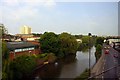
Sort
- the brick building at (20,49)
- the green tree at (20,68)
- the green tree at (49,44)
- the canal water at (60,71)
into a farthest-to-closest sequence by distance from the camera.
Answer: the green tree at (49,44)
the brick building at (20,49)
the canal water at (60,71)
the green tree at (20,68)

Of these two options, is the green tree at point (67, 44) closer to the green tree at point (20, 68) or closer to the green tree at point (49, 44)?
the green tree at point (49, 44)

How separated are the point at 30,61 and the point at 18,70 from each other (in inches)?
62.6

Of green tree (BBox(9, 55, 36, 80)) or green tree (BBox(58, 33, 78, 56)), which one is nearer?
green tree (BBox(9, 55, 36, 80))

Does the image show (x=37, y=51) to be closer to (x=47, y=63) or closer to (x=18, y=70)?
(x=47, y=63)

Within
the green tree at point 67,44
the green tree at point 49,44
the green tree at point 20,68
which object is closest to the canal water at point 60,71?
the green tree at point 20,68

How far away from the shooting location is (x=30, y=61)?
1247cm

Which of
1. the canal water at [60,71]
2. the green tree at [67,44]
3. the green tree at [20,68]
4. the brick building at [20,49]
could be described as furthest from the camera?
the green tree at [67,44]

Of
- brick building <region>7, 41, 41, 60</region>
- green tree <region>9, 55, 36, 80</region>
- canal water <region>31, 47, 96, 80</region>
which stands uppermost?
brick building <region>7, 41, 41, 60</region>

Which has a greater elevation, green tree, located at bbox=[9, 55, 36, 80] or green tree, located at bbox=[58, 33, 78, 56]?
green tree, located at bbox=[58, 33, 78, 56]

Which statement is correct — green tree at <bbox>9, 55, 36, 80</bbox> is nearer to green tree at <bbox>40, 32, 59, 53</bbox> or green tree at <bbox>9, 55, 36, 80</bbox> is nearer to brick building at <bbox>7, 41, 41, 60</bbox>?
brick building at <bbox>7, 41, 41, 60</bbox>

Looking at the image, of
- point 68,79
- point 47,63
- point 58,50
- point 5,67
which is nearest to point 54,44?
point 58,50

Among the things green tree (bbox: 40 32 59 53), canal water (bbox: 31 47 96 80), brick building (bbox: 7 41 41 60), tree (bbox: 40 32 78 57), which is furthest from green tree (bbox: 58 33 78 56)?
canal water (bbox: 31 47 96 80)

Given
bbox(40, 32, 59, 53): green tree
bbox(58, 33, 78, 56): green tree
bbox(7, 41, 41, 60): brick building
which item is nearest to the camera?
bbox(7, 41, 41, 60): brick building

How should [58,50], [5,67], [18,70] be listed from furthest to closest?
[58,50] < [18,70] < [5,67]
